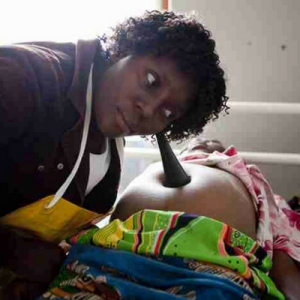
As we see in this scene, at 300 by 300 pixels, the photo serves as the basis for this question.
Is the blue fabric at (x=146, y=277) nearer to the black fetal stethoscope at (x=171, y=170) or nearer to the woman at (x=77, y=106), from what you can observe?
the woman at (x=77, y=106)

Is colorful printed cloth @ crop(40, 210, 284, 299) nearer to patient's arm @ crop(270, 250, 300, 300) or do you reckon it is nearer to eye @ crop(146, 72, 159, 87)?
patient's arm @ crop(270, 250, 300, 300)

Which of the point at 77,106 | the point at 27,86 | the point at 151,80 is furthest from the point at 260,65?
the point at 27,86

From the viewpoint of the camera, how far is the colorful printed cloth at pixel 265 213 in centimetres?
107

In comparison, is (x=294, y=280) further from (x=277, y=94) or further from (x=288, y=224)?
(x=277, y=94)

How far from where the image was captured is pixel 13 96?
78 centimetres

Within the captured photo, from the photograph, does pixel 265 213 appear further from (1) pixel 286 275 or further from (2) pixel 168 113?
(2) pixel 168 113

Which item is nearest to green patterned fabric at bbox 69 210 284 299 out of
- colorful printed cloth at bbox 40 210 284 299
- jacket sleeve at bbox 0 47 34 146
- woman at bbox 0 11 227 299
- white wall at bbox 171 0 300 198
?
colorful printed cloth at bbox 40 210 284 299

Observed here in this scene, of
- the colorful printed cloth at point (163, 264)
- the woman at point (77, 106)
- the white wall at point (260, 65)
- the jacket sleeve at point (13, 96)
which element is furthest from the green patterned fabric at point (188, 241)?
the white wall at point (260, 65)

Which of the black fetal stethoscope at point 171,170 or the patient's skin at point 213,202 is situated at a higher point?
the black fetal stethoscope at point 171,170

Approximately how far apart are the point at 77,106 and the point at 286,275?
0.55 meters

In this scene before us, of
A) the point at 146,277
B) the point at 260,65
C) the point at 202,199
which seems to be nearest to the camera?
the point at 146,277

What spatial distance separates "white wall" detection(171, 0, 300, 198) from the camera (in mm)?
1607

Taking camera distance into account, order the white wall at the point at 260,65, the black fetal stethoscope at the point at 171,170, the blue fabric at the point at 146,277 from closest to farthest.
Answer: the blue fabric at the point at 146,277 → the black fetal stethoscope at the point at 171,170 → the white wall at the point at 260,65

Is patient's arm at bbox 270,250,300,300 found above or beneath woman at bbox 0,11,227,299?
beneath
